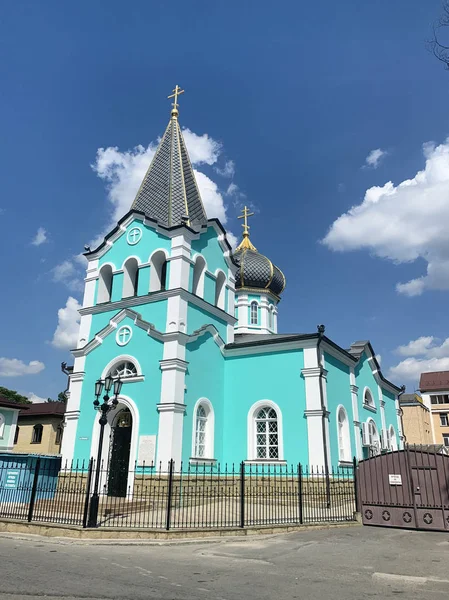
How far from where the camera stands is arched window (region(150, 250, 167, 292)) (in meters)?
18.3

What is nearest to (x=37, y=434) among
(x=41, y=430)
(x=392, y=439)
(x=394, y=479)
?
(x=41, y=430)

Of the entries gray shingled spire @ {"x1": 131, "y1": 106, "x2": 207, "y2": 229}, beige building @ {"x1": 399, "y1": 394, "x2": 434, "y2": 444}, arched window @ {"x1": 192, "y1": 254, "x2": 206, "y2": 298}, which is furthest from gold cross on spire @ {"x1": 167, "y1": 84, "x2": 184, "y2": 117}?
beige building @ {"x1": 399, "y1": 394, "x2": 434, "y2": 444}

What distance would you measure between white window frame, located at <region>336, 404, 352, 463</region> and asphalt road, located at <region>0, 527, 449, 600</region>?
24.9 ft

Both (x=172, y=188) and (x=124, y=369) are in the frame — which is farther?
(x=172, y=188)

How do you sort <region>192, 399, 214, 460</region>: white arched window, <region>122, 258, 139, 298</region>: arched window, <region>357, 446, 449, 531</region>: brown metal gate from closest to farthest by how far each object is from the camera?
<region>357, 446, 449, 531</region>: brown metal gate → <region>192, 399, 214, 460</region>: white arched window → <region>122, 258, 139, 298</region>: arched window

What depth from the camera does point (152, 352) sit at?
55.0 feet

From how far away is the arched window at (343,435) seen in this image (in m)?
18.3

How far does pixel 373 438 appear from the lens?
73.2 ft

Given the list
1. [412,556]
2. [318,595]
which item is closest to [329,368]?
[412,556]

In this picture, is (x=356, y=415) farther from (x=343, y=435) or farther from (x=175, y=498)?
(x=175, y=498)

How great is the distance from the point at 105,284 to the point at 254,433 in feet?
28.0

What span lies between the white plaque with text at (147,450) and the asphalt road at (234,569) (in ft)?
17.4

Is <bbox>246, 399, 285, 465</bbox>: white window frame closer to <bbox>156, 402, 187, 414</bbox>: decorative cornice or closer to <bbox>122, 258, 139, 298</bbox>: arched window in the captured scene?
<bbox>156, 402, 187, 414</bbox>: decorative cornice

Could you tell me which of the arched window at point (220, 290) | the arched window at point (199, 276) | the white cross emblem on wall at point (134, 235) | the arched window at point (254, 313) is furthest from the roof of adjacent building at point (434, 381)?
the white cross emblem on wall at point (134, 235)
